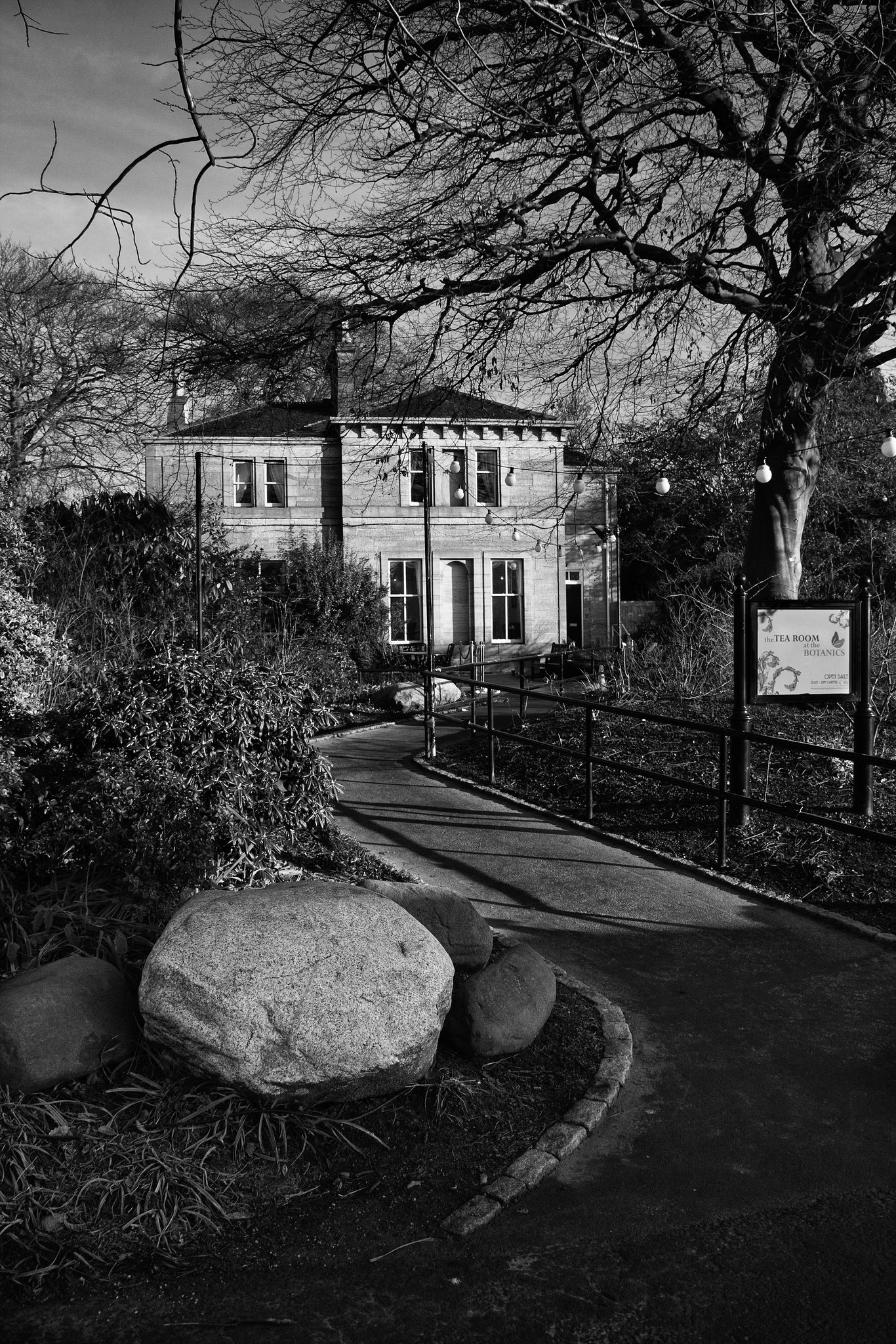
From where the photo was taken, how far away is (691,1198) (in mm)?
3553

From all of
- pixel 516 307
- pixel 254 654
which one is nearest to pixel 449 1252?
pixel 516 307

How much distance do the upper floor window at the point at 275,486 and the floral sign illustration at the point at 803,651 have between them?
88.3 ft

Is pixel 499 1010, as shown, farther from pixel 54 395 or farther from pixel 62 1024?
pixel 54 395

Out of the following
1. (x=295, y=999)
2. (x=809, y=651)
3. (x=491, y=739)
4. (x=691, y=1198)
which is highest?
(x=809, y=651)

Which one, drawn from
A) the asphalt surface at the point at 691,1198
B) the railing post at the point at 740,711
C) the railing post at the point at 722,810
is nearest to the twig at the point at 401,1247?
the asphalt surface at the point at 691,1198

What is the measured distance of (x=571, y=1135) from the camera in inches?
154

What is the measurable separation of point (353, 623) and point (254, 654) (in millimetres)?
10037

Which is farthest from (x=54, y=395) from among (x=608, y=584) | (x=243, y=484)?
(x=608, y=584)

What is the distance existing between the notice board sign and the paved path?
180 cm

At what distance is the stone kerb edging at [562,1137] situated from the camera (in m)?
3.45

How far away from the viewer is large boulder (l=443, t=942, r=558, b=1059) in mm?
4523

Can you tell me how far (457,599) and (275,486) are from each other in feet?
22.7

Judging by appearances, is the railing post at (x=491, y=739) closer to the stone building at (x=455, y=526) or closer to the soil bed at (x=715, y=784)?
the soil bed at (x=715, y=784)

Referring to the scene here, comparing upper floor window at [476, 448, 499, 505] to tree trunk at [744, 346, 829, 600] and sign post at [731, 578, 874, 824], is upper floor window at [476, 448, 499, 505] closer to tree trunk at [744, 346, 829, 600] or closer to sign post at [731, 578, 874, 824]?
tree trunk at [744, 346, 829, 600]
